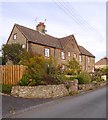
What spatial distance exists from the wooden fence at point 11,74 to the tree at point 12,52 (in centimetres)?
1506

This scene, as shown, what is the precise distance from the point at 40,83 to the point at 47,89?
79 cm

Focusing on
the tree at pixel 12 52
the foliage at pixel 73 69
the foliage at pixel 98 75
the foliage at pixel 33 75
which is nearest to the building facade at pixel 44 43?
the tree at pixel 12 52

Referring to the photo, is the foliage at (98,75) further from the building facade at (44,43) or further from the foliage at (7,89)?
the foliage at (7,89)

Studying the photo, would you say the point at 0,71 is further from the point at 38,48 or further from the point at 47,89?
the point at 38,48

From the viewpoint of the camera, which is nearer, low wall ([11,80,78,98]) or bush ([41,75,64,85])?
low wall ([11,80,78,98])

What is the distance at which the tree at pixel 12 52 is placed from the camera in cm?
3778

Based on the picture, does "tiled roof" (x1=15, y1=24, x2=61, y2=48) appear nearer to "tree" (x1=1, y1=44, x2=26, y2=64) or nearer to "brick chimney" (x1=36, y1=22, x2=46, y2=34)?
"brick chimney" (x1=36, y1=22, x2=46, y2=34)

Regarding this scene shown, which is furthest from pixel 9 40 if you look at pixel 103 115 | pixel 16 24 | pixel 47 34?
pixel 103 115

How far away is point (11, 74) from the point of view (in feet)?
72.4

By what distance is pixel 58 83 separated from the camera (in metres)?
23.4

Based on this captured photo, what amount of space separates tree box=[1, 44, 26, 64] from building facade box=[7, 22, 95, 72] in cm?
229

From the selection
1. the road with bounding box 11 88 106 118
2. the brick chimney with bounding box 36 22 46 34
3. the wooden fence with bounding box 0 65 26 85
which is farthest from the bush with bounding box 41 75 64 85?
the brick chimney with bounding box 36 22 46 34

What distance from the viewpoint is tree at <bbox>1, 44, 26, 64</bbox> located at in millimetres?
37781

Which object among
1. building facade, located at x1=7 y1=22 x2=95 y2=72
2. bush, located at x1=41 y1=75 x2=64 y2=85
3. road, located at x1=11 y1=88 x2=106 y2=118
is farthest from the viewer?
building facade, located at x1=7 y1=22 x2=95 y2=72
